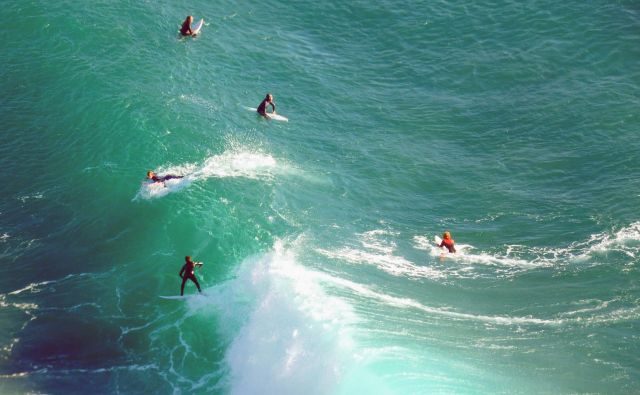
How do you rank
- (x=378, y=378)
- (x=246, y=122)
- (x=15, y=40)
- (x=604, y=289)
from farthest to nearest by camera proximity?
1. (x=15, y=40)
2. (x=246, y=122)
3. (x=604, y=289)
4. (x=378, y=378)

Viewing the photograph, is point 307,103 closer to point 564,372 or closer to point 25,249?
point 25,249

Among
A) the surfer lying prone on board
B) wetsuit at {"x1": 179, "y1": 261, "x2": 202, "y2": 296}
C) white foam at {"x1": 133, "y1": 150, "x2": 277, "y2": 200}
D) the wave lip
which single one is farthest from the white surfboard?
wetsuit at {"x1": 179, "y1": 261, "x2": 202, "y2": 296}

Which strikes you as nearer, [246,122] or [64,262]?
[64,262]

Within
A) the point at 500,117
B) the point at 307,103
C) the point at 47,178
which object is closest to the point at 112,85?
the point at 47,178

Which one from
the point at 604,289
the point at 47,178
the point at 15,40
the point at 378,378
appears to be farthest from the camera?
the point at 15,40

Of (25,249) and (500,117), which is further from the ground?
(500,117)

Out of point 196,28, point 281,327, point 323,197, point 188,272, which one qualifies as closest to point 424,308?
point 281,327

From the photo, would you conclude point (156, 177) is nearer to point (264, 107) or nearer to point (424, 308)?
point (264, 107)

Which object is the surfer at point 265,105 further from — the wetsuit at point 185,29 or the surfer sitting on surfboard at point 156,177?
the wetsuit at point 185,29
